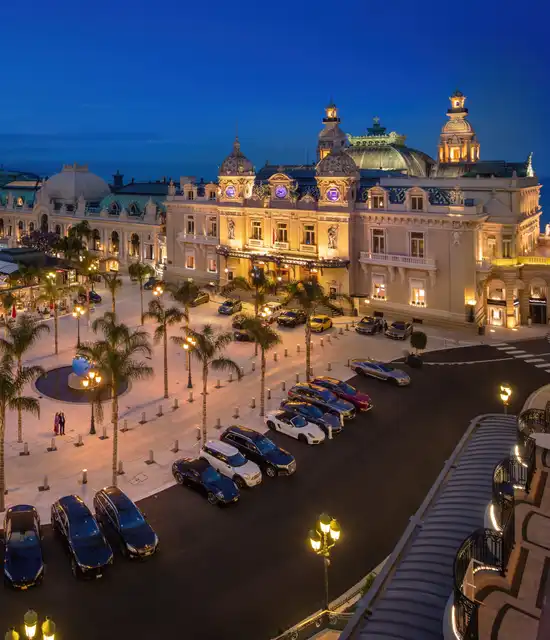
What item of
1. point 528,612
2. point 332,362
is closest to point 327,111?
point 332,362

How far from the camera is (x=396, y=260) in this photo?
66625mm

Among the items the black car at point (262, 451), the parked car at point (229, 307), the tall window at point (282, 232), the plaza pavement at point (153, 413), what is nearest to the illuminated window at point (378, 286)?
the plaza pavement at point (153, 413)

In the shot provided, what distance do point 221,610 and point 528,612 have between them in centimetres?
1325

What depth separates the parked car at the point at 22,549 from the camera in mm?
24094

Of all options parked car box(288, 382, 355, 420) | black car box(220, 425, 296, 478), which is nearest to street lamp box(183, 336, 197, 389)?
black car box(220, 425, 296, 478)

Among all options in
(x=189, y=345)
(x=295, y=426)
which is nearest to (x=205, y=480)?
(x=295, y=426)

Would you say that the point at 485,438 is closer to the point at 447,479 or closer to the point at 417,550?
the point at 447,479

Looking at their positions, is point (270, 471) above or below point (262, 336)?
below

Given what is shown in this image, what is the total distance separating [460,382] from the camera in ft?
158

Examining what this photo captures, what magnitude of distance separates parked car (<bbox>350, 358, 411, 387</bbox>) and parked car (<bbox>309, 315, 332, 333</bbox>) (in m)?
11.7

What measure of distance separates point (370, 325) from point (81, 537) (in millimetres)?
41222

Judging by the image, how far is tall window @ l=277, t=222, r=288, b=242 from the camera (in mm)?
74994

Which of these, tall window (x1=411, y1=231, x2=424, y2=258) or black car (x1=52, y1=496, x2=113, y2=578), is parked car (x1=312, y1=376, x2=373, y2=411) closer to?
black car (x1=52, y1=496, x2=113, y2=578)

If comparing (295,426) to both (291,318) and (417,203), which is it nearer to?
(291,318)
